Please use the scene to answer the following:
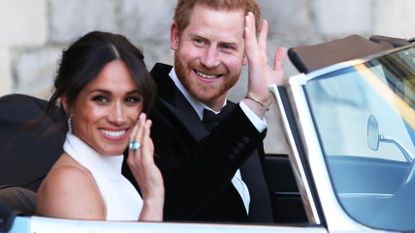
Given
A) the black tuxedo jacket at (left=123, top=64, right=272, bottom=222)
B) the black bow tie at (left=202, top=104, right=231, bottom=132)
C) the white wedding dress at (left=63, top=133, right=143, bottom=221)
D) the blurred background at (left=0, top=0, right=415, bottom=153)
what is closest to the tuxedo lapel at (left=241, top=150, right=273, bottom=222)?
the black tuxedo jacket at (left=123, top=64, right=272, bottom=222)

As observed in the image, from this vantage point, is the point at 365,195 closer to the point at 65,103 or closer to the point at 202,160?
the point at 202,160

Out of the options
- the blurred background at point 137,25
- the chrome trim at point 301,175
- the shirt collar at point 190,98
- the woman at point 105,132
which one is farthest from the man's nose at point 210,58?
the blurred background at point 137,25

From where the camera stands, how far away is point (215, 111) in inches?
164

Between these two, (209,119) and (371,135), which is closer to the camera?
(371,135)

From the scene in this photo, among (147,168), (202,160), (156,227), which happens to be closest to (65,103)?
(147,168)

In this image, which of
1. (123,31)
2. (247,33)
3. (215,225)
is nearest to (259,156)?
(247,33)

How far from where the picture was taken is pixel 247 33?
3438mm

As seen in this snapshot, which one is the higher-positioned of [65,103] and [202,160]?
[65,103]

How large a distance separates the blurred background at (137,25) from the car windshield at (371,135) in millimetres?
3281

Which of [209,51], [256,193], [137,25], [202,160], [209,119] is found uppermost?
[209,51]

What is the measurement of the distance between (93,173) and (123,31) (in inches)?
140

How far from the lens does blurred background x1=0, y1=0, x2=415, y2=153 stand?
6648mm

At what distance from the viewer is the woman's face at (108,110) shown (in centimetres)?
335

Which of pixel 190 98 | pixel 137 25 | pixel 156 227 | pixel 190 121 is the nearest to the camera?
pixel 156 227
